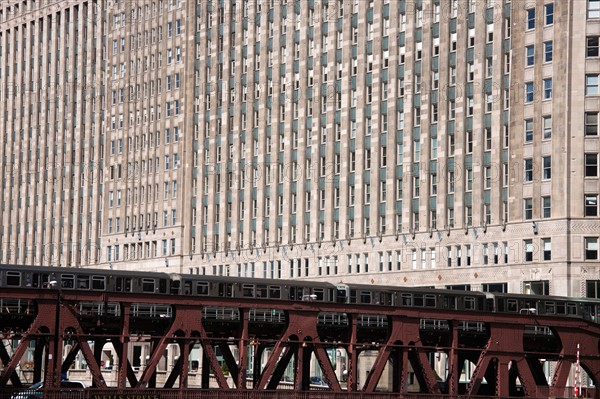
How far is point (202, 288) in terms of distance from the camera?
295 ft

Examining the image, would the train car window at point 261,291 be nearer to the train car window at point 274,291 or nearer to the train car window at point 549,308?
the train car window at point 274,291

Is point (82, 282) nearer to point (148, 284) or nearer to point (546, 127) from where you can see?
point (148, 284)

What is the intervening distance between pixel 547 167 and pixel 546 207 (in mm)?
3752

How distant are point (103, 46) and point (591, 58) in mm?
93972

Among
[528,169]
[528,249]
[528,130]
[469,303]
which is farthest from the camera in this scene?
[528,130]

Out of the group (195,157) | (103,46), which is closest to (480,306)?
(195,157)

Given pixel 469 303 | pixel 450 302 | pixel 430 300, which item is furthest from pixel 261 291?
pixel 469 303

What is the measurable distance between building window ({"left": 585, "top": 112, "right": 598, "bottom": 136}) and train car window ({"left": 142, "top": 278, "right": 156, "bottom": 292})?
49.8 m

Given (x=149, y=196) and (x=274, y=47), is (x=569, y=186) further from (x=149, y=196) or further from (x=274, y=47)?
(x=149, y=196)

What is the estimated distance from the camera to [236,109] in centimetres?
16475

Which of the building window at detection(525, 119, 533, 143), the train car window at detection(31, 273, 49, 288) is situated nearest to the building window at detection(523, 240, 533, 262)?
the building window at detection(525, 119, 533, 143)

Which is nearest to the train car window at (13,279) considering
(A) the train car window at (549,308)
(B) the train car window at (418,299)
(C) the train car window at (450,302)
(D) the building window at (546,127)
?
(B) the train car window at (418,299)

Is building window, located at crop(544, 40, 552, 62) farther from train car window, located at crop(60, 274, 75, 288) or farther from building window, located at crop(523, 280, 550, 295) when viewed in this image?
train car window, located at crop(60, 274, 75, 288)

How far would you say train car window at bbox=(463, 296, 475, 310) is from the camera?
319ft
